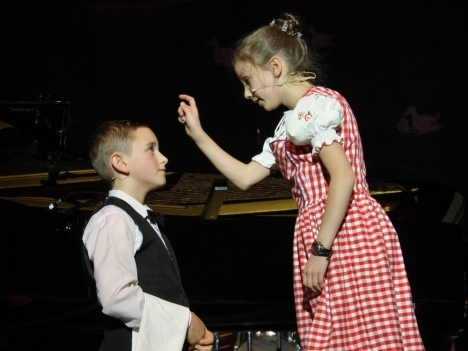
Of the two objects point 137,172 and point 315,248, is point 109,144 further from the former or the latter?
point 315,248

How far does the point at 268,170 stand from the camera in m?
2.37

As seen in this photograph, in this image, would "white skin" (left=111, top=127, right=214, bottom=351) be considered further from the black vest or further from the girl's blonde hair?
the girl's blonde hair

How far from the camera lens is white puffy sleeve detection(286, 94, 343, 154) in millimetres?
2004

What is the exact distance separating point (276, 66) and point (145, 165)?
445mm

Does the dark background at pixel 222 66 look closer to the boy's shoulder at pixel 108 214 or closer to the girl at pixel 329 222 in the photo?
the girl at pixel 329 222

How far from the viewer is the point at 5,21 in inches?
202

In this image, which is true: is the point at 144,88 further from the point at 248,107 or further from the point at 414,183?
the point at 414,183

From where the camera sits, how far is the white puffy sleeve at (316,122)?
6.57 feet

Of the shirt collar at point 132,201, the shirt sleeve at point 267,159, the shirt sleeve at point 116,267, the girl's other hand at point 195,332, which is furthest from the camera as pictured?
the shirt sleeve at point 267,159

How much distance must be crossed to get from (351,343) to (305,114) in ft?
1.90

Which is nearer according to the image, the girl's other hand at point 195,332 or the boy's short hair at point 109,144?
the girl's other hand at point 195,332

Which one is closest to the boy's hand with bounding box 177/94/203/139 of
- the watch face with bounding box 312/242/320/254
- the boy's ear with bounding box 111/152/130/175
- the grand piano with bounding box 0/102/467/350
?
the boy's ear with bounding box 111/152/130/175

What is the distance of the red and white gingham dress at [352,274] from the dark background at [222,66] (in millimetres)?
3127

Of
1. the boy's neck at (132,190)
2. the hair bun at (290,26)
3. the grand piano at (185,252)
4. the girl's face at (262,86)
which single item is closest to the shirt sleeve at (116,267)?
the boy's neck at (132,190)
